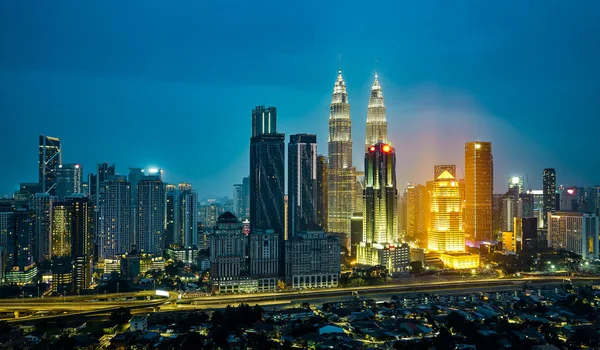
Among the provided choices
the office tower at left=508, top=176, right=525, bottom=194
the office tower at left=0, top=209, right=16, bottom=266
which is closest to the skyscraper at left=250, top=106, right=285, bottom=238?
the office tower at left=0, top=209, right=16, bottom=266

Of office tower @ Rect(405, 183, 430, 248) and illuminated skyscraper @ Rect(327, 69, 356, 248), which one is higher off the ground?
illuminated skyscraper @ Rect(327, 69, 356, 248)

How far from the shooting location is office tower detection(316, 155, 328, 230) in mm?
30719

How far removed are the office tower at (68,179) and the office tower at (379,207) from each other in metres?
16.7

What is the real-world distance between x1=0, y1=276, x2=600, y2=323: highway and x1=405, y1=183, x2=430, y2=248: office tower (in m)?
13.1

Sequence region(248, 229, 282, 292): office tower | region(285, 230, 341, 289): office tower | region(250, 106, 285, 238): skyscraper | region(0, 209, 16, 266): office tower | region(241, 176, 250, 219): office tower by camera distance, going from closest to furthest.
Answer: region(248, 229, 282, 292): office tower, region(285, 230, 341, 289): office tower, region(0, 209, 16, 266): office tower, region(250, 106, 285, 238): skyscraper, region(241, 176, 250, 219): office tower

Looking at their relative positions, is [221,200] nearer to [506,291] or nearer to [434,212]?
[434,212]

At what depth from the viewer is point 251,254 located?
66.2 ft

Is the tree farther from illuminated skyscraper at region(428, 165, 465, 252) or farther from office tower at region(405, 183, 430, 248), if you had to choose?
office tower at region(405, 183, 430, 248)

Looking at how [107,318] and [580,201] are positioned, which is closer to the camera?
[107,318]

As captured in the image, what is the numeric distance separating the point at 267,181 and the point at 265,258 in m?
4.99

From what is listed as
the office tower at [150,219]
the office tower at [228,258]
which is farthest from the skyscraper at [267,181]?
the office tower at [150,219]

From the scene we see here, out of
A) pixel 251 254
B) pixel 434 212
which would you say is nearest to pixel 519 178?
pixel 434 212

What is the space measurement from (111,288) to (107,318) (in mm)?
3726

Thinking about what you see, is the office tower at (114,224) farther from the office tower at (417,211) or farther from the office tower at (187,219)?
the office tower at (417,211)
